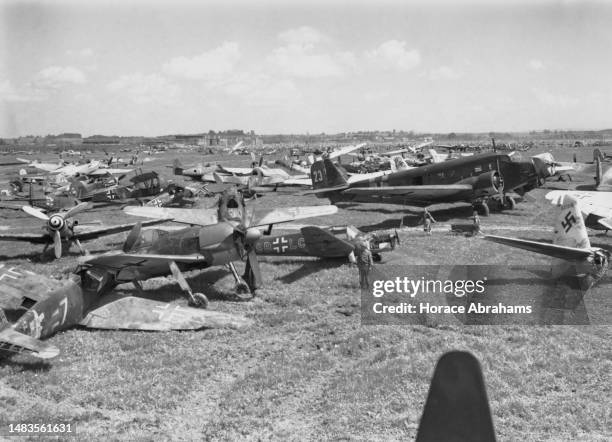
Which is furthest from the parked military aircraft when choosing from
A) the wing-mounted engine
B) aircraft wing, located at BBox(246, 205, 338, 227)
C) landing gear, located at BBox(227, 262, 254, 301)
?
landing gear, located at BBox(227, 262, 254, 301)

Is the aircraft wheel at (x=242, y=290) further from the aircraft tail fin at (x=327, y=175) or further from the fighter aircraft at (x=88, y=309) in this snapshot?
the aircraft tail fin at (x=327, y=175)

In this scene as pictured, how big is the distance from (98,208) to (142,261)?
21.0m

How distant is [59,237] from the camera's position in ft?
53.1

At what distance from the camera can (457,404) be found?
2613 millimetres

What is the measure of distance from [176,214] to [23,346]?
916 centimetres

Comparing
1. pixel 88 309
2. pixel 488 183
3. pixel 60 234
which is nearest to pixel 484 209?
pixel 488 183

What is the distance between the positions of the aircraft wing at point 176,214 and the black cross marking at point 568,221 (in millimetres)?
10446

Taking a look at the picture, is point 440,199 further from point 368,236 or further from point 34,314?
point 34,314

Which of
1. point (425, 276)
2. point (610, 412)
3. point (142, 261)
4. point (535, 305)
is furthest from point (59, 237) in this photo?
point (610, 412)

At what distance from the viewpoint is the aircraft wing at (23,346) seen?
25.2ft

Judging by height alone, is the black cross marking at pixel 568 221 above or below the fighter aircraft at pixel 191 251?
above

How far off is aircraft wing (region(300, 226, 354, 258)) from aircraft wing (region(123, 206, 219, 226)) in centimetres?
348

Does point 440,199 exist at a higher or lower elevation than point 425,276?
higher

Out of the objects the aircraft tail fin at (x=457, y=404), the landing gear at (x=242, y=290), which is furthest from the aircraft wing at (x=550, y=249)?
the aircraft tail fin at (x=457, y=404)
